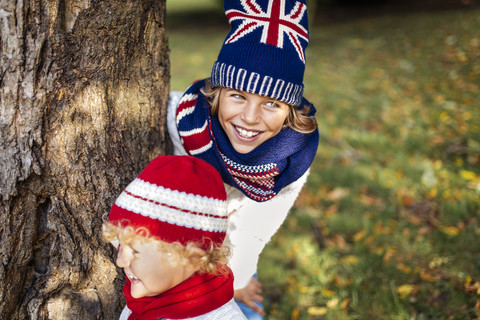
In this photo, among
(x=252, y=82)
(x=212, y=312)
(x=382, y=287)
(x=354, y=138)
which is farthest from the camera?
(x=354, y=138)

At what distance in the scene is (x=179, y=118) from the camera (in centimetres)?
219

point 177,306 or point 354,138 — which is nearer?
point 177,306

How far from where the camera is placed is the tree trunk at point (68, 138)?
1.65 m

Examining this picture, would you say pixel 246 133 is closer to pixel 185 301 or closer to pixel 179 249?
pixel 179 249

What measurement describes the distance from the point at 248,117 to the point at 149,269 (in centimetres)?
83

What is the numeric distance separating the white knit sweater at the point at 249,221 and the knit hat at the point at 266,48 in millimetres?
546

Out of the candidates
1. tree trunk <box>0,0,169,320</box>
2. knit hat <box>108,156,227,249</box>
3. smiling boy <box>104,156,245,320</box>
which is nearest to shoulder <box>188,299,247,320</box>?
smiling boy <box>104,156,245,320</box>

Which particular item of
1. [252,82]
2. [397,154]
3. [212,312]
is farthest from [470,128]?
[212,312]

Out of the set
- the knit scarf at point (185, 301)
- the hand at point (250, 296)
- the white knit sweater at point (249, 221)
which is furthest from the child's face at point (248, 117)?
the hand at point (250, 296)

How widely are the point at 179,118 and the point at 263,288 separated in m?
1.66

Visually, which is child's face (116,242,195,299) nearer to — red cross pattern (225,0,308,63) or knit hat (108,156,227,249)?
knit hat (108,156,227,249)

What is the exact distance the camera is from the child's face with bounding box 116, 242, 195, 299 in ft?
5.10

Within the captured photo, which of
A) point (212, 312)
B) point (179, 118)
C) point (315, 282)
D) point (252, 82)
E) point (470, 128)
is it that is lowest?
point (315, 282)

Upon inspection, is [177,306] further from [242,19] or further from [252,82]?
[242,19]
